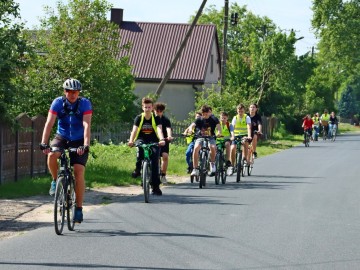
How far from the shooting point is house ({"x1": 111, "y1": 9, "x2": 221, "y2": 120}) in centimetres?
6250

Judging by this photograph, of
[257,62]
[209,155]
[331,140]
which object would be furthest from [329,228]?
[257,62]

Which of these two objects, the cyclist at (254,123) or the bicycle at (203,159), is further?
the cyclist at (254,123)

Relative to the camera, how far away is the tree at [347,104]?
15862 centimetres

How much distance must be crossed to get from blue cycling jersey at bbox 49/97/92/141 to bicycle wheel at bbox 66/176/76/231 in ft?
1.76

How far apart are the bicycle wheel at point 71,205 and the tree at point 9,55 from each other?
5405 millimetres

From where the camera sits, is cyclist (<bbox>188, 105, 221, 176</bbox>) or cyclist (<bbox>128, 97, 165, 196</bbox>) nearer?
cyclist (<bbox>128, 97, 165, 196</bbox>)

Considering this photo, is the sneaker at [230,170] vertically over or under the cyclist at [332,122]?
under

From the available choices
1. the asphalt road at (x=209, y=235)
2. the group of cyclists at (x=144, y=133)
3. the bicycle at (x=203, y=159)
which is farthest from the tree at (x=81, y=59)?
the asphalt road at (x=209, y=235)

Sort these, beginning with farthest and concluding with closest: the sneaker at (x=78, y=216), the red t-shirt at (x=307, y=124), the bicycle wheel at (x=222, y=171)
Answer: the red t-shirt at (x=307, y=124) < the bicycle wheel at (x=222, y=171) < the sneaker at (x=78, y=216)

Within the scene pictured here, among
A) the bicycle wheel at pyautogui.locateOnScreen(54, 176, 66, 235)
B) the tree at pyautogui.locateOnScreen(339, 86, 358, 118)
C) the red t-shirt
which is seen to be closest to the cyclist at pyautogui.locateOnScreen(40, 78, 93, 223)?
the bicycle wheel at pyautogui.locateOnScreen(54, 176, 66, 235)

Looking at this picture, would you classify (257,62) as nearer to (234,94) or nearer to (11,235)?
(234,94)

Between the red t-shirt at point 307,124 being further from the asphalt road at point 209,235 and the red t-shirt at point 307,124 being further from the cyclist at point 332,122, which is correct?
the asphalt road at point 209,235

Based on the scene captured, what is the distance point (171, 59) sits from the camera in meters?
64.2

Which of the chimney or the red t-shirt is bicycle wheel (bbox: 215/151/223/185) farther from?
the chimney
